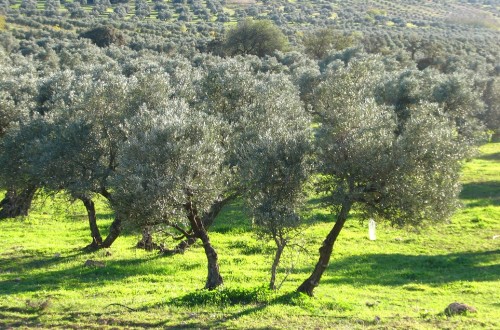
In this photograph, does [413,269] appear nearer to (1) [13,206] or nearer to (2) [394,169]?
(2) [394,169]

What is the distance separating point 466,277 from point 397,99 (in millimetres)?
22211

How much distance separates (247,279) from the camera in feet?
80.2

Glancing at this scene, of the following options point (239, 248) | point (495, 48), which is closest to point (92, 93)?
point (239, 248)

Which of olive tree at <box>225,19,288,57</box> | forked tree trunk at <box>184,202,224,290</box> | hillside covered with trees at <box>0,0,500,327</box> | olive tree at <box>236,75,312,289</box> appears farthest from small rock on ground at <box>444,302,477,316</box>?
olive tree at <box>225,19,288,57</box>

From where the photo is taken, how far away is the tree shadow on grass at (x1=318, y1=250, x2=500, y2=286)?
25.6 metres

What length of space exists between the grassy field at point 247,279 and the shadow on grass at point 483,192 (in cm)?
113

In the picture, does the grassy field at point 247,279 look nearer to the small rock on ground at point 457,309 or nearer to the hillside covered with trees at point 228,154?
the small rock on ground at point 457,309

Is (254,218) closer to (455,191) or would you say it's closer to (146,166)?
(146,166)

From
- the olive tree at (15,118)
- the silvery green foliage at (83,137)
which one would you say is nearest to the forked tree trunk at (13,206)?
the olive tree at (15,118)

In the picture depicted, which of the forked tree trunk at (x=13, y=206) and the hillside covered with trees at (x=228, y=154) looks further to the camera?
the forked tree trunk at (x=13, y=206)

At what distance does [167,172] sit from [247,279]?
7928mm

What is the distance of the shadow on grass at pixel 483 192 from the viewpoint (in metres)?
40.2

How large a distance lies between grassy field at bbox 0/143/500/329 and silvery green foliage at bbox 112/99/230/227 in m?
2.91

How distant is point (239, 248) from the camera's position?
99.1 ft
